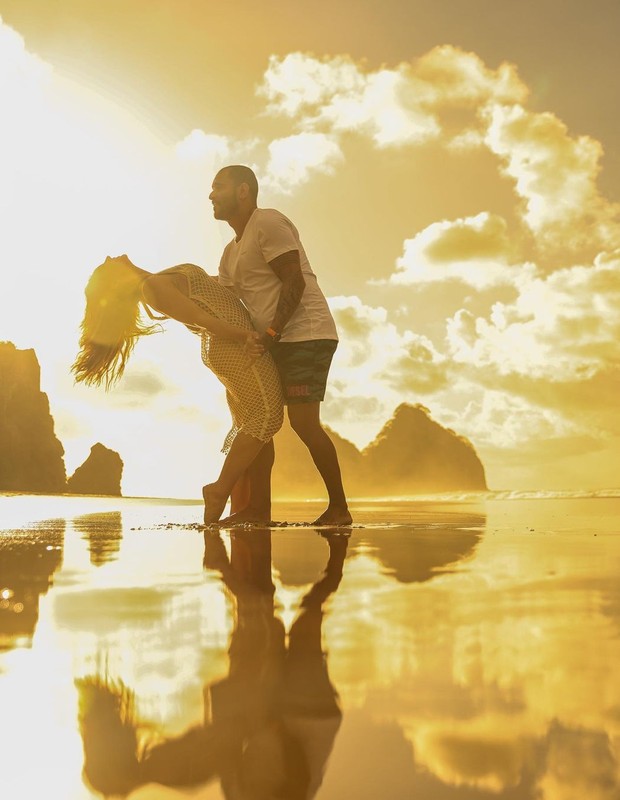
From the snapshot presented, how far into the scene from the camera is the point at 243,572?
1.58 meters

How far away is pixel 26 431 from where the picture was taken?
184 ft

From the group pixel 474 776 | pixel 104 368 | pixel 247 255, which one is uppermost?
pixel 247 255

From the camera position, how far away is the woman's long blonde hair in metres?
3.54

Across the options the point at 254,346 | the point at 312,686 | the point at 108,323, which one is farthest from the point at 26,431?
the point at 312,686

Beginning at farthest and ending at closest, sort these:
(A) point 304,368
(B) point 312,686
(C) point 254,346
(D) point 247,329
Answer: (D) point 247,329 < (A) point 304,368 < (C) point 254,346 < (B) point 312,686

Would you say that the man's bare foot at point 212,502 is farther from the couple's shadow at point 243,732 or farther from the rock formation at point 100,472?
the rock formation at point 100,472

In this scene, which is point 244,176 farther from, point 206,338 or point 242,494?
point 242,494

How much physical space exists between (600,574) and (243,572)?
721 millimetres

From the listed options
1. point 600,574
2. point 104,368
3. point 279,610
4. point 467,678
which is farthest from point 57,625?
point 104,368

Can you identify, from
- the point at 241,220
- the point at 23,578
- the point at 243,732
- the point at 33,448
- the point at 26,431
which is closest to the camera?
the point at 243,732

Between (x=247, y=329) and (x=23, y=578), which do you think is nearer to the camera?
(x=23, y=578)

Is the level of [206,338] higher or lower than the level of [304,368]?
higher

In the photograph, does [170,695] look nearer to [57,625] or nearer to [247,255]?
[57,625]

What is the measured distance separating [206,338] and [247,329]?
0.19 m
